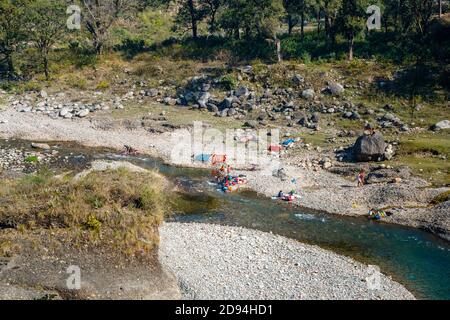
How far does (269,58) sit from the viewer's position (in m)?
72.9

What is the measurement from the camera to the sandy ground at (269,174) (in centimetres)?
3984

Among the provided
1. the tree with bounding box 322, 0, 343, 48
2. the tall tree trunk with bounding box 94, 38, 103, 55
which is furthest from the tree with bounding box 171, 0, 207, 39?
the tree with bounding box 322, 0, 343, 48

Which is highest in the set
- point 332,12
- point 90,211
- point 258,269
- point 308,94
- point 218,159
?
point 332,12

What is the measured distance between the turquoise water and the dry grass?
18.9ft

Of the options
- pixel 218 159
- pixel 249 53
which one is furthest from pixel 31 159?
pixel 249 53

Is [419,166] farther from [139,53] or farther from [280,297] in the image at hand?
[139,53]

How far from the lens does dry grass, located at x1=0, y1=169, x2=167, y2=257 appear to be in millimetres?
30703

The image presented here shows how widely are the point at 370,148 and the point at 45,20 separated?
49779 mm

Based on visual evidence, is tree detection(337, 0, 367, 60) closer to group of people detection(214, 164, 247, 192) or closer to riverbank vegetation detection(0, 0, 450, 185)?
riverbank vegetation detection(0, 0, 450, 185)

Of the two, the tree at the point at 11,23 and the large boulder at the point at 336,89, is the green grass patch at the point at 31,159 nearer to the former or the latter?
the tree at the point at 11,23

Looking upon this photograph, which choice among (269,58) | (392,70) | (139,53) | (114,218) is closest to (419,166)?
(392,70)

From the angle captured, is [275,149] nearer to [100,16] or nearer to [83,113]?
[83,113]

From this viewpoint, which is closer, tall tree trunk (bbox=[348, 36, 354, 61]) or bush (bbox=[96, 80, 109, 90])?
tall tree trunk (bbox=[348, 36, 354, 61])

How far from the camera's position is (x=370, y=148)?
47.5 m
